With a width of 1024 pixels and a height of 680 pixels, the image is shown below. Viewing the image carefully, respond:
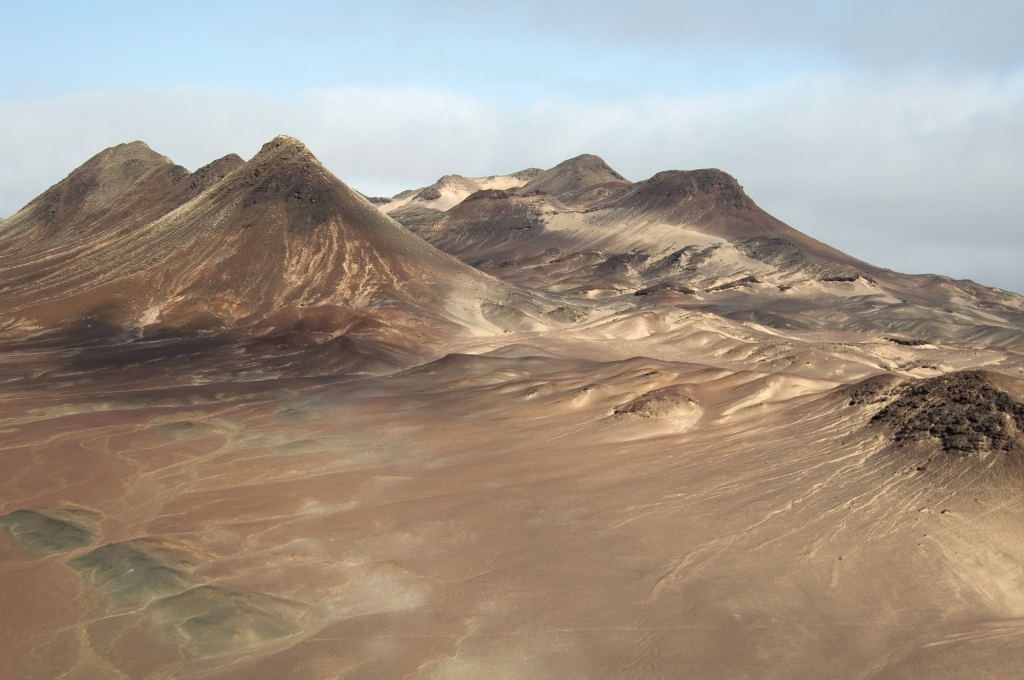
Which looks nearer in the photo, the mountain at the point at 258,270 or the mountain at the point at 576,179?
the mountain at the point at 258,270

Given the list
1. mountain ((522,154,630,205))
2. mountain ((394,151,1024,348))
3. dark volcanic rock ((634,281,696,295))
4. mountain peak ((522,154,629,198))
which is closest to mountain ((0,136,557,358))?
dark volcanic rock ((634,281,696,295))

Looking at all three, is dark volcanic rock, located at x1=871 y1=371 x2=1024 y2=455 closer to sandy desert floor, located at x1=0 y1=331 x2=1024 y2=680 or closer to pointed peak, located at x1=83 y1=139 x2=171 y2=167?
sandy desert floor, located at x1=0 y1=331 x2=1024 y2=680

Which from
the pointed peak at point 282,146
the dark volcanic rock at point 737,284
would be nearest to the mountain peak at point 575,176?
the dark volcanic rock at point 737,284

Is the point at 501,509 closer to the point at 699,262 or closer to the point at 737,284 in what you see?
the point at 737,284

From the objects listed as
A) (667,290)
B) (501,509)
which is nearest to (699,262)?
(667,290)

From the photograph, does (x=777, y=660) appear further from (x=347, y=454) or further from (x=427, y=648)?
(x=347, y=454)

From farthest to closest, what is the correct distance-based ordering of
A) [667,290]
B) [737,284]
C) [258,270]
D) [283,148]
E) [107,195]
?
[107,195] < [737,284] < [667,290] < [283,148] < [258,270]

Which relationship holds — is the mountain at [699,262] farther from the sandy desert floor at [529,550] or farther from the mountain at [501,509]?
the sandy desert floor at [529,550]

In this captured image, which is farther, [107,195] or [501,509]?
[107,195]

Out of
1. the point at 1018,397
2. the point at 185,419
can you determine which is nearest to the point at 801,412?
the point at 1018,397
